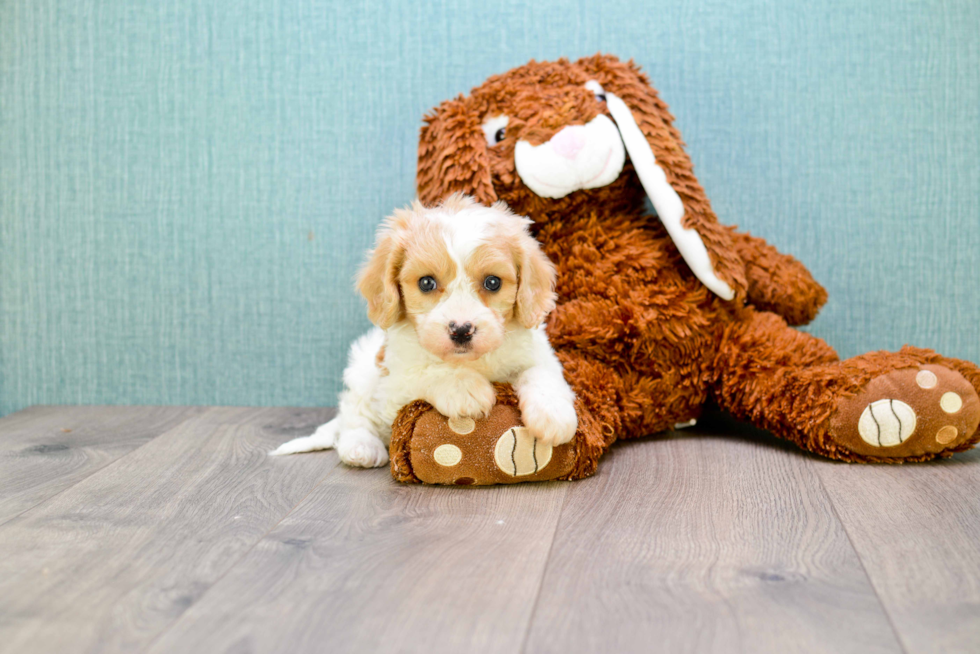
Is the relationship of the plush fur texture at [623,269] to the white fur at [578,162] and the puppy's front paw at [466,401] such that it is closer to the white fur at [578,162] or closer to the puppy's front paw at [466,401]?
the white fur at [578,162]

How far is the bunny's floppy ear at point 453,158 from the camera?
144 cm

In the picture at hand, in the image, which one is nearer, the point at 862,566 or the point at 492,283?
the point at 862,566

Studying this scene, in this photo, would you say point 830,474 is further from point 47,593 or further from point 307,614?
point 47,593

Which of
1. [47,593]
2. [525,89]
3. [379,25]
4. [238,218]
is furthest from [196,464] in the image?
[379,25]

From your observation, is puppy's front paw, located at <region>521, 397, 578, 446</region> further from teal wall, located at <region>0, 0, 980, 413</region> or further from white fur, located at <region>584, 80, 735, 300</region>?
teal wall, located at <region>0, 0, 980, 413</region>

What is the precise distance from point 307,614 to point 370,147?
129cm

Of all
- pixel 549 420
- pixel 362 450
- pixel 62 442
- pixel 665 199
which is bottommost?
pixel 62 442

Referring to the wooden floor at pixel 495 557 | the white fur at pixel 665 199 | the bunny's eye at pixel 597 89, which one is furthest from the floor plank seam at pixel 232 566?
the bunny's eye at pixel 597 89

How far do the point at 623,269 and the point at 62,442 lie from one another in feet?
4.04

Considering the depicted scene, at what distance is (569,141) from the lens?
1416 millimetres

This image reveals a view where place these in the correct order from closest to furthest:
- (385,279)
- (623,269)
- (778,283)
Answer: (385,279), (623,269), (778,283)

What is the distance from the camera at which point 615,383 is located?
56.9 inches

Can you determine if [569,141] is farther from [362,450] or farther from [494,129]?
[362,450]

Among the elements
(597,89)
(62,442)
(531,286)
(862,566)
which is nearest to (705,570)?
(862,566)
